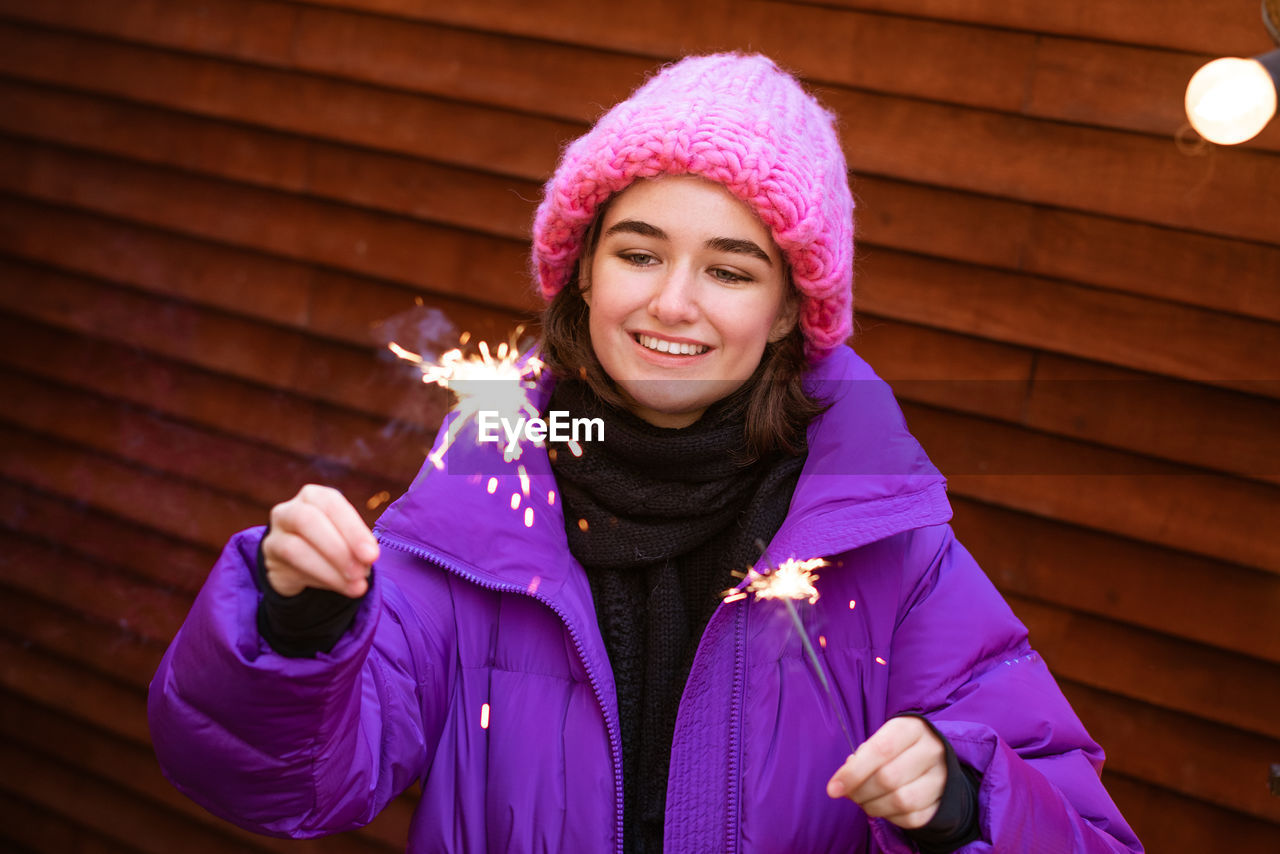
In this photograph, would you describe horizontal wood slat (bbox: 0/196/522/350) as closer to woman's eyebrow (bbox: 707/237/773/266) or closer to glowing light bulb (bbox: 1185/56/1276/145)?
woman's eyebrow (bbox: 707/237/773/266)

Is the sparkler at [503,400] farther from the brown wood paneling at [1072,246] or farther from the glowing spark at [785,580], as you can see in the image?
the brown wood paneling at [1072,246]

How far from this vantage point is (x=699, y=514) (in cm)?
158

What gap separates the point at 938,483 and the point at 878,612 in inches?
8.5

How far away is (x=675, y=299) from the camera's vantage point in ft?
4.78

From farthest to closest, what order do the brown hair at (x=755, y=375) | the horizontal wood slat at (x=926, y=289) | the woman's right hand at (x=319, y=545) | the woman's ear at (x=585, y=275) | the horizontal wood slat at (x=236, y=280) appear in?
1. the horizontal wood slat at (x=236, y=280)
2. the horizontal wood slat at (x=926, y=289)
3. the woman's ear at (x=585, y=275)
4. the brown hair at (x=755, y=375)
5. the woman's right hand at (x=319, y=545)

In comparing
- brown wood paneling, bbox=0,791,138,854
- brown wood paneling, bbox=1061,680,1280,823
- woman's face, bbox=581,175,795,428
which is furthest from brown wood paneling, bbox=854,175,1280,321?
brown wood paneling, bbox=0,791,138,854

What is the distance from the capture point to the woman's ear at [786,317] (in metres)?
1.65

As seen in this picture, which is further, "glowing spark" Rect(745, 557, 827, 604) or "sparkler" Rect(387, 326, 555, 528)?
"sparkler" Rect(387, 326, 555, 528)

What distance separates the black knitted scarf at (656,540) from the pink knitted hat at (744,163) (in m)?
0.26

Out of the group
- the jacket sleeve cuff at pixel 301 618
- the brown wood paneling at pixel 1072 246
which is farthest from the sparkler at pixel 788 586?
the brown wood paneling at pixel 1072 246

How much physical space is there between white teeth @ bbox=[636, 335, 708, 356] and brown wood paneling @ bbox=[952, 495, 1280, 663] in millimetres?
1078

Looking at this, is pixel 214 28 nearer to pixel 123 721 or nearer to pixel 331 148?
pixel 331 148

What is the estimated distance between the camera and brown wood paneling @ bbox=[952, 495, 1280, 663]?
2.13 m

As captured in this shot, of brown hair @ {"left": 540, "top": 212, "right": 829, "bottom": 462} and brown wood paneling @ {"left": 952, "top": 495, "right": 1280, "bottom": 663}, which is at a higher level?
brown hair @ {"left": 540, "top": 212, "right": 829, "bottom": 462}
